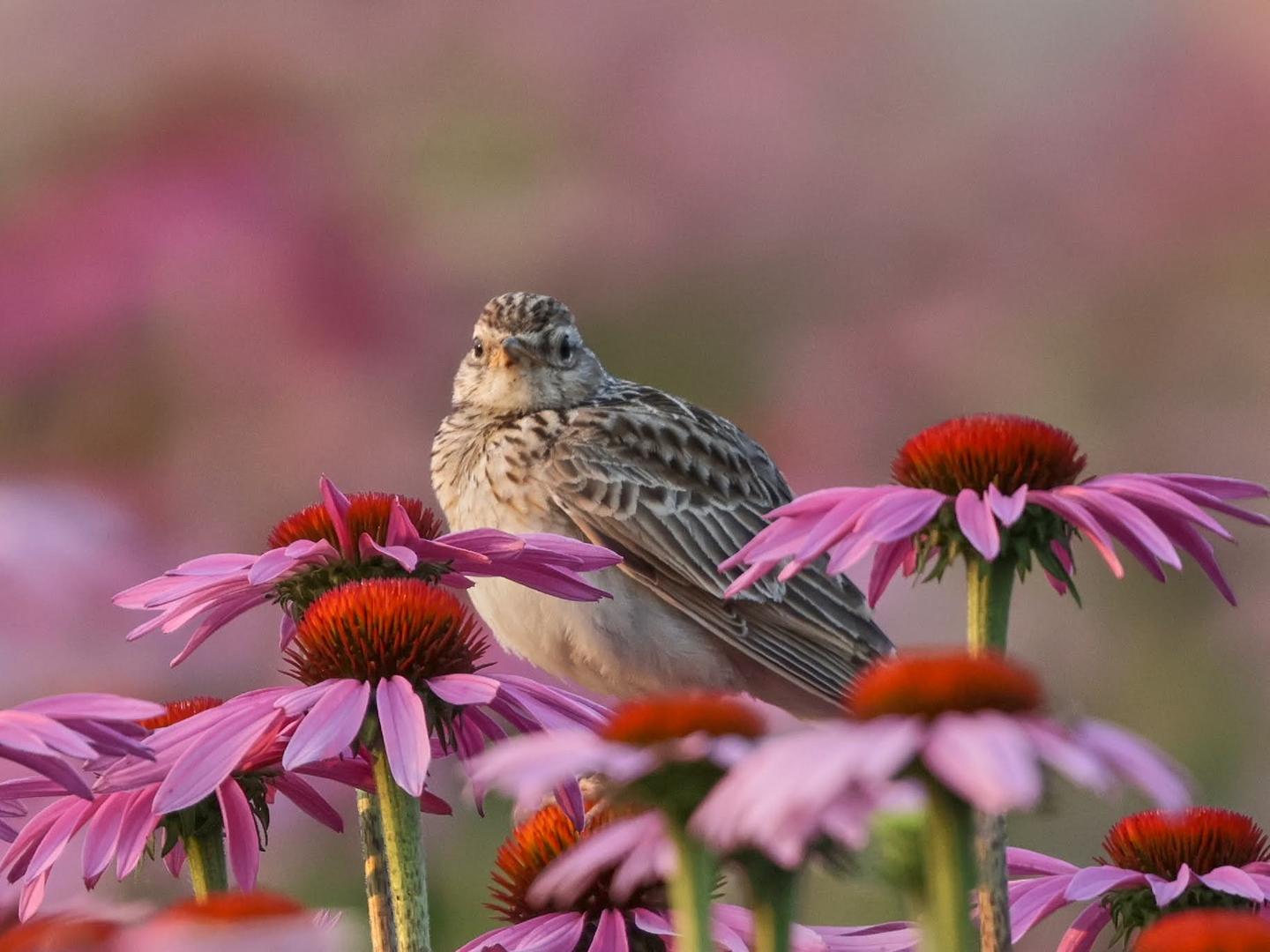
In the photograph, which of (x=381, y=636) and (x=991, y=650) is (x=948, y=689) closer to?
(x=991, y=650)

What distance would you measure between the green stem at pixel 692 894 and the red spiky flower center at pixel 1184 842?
0.87 meters

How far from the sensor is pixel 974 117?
8.40 meters

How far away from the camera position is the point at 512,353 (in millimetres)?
4809

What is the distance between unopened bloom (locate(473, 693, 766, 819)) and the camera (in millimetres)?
1249

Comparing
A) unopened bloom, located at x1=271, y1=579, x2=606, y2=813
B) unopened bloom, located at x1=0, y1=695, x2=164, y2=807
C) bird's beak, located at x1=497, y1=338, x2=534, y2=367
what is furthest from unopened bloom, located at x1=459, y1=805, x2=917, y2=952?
bird's beak, located at x1=497, y1=338, x2=534, y2=367

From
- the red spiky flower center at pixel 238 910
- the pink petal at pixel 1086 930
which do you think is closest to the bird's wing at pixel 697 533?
the pink petal at pixel 1086 930

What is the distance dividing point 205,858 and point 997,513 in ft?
2.71

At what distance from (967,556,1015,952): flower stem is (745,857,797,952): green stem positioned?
239 millimetres

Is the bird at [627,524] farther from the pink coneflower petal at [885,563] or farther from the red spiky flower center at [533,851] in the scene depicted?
the pink coneflower petal at [885,563]

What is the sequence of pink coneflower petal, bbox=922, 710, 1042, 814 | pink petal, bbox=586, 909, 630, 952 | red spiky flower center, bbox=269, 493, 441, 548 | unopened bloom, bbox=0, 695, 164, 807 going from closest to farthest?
1. pink coneflower petal, bbox=922, 710, 1042, 814
2. unopened bloom, bbox=0, 695, 164, 807
3. pink petal, bbox=586, 909, 630, 952
4. red spiky flower center, bbox=269, 493, 441, 548

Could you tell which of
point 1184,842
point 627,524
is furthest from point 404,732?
point 627,524

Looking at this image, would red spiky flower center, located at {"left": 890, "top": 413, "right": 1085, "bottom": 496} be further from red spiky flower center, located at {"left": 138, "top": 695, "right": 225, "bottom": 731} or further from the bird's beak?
the bird's beak

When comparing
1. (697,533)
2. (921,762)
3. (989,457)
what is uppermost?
(697,533)

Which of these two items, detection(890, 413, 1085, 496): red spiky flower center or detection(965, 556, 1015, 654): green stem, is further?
detection(890, 413, 1085, 496): red spiky flower center
